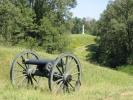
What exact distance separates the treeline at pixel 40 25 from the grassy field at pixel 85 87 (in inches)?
647

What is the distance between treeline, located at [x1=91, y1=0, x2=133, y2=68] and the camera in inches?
1642

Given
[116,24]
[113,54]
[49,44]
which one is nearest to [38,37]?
[49,44]

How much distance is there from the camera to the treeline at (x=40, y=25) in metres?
33.6

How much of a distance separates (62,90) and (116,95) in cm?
183

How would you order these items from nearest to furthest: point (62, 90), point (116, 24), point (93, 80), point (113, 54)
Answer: point (62, 90), point (93, 80), point (116, 24), point (113, 54)

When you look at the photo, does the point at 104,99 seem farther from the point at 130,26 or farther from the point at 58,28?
the point at 130,26

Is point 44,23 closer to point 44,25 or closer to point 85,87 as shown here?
point 44,25

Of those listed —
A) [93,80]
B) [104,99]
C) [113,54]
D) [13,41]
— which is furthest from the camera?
[113,54]

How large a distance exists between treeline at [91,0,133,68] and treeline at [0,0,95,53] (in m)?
8.78

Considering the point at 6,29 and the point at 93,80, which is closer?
the point at 93,80

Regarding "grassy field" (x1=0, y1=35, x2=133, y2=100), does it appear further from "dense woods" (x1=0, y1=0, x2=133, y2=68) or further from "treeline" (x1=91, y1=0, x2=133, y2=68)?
"treeline" (x1=91, y1=0, x2=133, y2=68)

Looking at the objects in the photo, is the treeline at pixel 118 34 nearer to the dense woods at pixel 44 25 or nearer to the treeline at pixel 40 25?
the dense woods at pixel 44 25

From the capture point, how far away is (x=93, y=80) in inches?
626

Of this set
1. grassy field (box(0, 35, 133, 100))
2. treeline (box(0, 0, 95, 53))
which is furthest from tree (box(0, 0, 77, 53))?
grassy field (box(0, 35, 133, 100))
